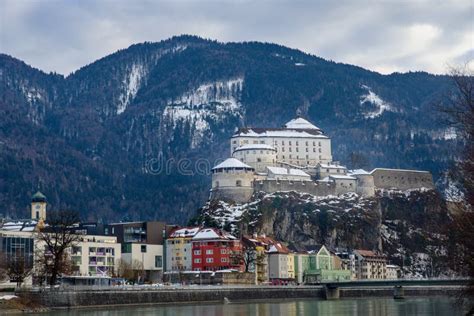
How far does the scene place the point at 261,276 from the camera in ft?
428

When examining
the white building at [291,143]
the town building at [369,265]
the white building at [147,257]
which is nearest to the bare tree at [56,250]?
the white building at [147,257]

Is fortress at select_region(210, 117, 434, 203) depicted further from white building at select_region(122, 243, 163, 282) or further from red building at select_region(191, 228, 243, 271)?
red building at select_region(191, 228, 243, 271)

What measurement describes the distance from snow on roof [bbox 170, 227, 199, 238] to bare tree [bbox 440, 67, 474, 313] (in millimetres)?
90271

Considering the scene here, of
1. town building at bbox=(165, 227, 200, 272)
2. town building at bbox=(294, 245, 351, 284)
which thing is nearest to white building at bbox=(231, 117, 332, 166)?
town building at bbox=(294, 245, 351, 284)

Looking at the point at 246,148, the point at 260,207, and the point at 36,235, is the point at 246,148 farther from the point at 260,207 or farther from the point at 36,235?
the point at 36,235

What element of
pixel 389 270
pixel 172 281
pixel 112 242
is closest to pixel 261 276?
pixel 172 281

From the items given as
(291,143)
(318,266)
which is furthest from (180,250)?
(291,143)

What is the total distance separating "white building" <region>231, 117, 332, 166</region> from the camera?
6781 inches

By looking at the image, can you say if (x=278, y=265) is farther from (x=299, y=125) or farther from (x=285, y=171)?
(x=299, y=125)

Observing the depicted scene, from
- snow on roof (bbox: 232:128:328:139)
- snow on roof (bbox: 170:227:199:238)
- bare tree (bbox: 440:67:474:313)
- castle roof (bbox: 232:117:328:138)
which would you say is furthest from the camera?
castle roof (bbox: 232:117:328:138)

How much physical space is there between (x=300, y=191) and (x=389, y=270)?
65.4 feet

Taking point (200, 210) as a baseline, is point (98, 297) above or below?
below

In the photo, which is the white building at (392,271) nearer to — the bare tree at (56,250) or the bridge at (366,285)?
the bridge at (366,285)

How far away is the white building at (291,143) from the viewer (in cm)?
17225
